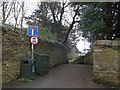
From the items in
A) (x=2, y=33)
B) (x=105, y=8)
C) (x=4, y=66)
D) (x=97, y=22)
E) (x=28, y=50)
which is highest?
(x=105, y=8)

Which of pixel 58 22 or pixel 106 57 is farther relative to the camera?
pixel 58 22

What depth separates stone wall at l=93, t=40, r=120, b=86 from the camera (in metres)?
8.92

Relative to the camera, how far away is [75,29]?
83.4 feet

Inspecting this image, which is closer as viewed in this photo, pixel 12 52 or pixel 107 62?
pixel 12 52

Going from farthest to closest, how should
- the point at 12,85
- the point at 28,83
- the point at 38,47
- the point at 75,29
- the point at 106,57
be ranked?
1. the point at 75,29
2. the point at 38,47
3. the point at 106,57
4. the point at 28,83
5. the point at 12,85

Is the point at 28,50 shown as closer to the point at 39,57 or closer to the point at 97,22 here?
the point at 39,57

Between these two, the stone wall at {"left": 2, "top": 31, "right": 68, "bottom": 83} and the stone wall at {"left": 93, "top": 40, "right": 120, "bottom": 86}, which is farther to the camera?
the stone wall at {"left": 93, "top": 40, "right": 120, "bottom": 86}

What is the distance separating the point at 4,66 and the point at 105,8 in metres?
7.55

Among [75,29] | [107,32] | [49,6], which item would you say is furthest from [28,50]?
[75,29]

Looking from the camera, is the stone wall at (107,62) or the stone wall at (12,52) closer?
the stone wall at (12,52)

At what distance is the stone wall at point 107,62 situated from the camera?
892 cm

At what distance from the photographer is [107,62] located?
9.12m

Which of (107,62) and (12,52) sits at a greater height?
(12,52)

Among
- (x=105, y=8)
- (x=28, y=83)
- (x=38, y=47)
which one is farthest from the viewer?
(x=105, y=8)
